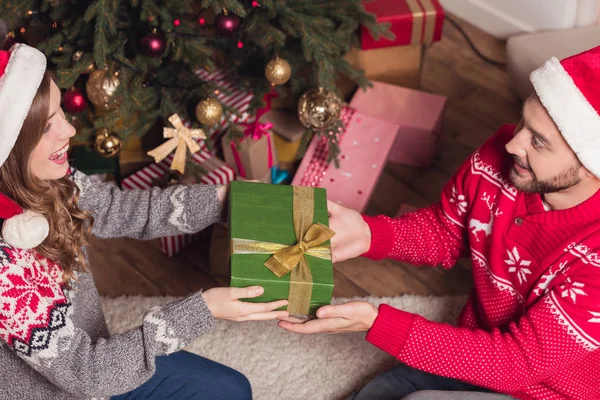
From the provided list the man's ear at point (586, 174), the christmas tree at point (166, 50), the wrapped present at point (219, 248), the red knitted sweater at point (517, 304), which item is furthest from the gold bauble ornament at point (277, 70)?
the man's ear at point (586, 174)

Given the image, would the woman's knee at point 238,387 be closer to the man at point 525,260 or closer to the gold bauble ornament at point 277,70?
the man at point 525,260

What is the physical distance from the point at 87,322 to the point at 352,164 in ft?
3.91

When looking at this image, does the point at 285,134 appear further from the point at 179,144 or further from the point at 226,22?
the point at 226,22

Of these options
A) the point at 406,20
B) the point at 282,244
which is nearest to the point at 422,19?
the point at 406,20

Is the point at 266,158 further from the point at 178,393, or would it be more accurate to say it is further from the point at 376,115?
the point at 178,393

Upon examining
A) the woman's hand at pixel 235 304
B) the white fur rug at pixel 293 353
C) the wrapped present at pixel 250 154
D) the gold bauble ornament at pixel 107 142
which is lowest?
the white fur rug at pixel 293 353

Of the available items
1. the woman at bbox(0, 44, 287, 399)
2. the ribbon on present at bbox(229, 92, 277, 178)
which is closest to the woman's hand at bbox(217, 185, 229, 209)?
the woman at bbox(0, 44, 287, 399)

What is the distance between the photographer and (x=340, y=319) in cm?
150

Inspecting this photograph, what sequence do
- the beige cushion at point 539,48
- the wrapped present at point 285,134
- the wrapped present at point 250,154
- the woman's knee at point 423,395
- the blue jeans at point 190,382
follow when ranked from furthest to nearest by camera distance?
1. the beige cushion at point 539,48
2. the wrapped present at point 285,134
3. the wrapped present at point 250,154
4. the blue jeans at point 190,382
5. the woman's knee at point 423,395

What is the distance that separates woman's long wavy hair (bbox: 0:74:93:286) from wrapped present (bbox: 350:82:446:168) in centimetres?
139

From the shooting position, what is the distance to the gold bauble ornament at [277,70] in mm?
2158

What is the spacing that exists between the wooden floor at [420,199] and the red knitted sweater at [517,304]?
66 cm

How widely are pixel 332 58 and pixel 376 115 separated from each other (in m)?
0.44

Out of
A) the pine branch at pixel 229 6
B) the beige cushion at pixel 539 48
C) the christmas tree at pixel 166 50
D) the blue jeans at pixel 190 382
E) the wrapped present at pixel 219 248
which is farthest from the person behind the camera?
the beige cushion at pixel 539 48
